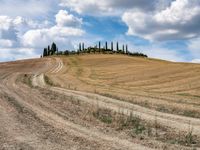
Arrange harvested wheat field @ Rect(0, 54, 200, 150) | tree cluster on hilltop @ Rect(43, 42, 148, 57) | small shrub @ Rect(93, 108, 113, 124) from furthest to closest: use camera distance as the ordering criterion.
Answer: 1. tree cluster on hilltop @ Rect(43, 42, 148, 57)
2. small shrub @ Rect(93, 108, 113, 124)
3. harvested wheat field @ Rect(0, 54, 200, 150)

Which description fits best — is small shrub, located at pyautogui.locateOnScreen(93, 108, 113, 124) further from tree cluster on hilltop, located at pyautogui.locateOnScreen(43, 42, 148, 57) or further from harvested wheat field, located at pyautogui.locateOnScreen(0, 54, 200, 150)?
tree cluster on hilltop, located at pyautogui.locateOnScreen(43, 42, 148, 57)

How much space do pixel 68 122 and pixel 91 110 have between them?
4.57 m

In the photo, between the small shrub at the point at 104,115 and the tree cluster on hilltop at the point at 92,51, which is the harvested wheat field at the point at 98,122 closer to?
the small shrub at the point at 104,115

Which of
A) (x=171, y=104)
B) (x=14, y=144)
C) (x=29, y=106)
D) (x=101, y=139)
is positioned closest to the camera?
(x=14, y=144)

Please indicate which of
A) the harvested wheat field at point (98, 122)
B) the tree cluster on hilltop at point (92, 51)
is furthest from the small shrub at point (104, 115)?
the tree cluster on hilltop at point (92, 51)

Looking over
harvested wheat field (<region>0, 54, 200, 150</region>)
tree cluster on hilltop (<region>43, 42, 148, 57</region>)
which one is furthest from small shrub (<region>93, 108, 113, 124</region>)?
tree cluster on hilltop (<region>43, 42, 148, 57</region>)

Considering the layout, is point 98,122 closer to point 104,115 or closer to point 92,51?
point 104,115

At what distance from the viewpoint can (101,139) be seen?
1360 centimetres

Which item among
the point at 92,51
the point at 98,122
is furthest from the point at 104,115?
the point at 92,51

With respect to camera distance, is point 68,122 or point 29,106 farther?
point 29,106

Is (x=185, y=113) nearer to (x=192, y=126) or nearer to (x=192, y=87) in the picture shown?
(x=192, y=126)

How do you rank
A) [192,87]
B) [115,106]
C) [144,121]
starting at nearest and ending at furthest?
[144,121], [115,106], [192,87]

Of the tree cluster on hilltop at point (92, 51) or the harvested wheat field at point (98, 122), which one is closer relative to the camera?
the harvested wheat field at point (98, 122)

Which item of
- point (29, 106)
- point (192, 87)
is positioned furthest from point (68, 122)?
point (192, 87)
